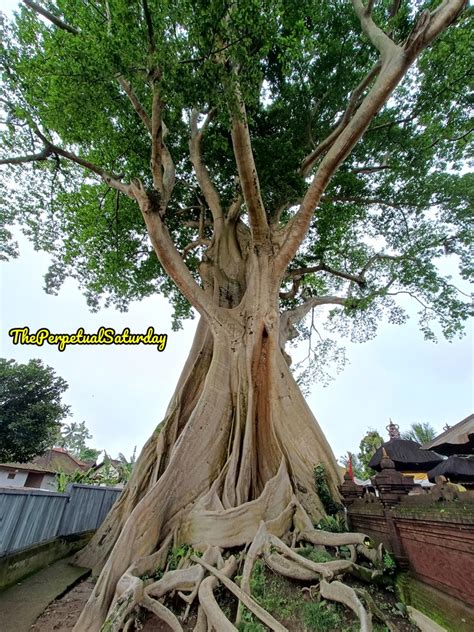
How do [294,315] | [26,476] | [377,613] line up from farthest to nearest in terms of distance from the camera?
[26,476], [294,315], [377,613]

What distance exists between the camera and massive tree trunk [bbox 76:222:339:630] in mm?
3424

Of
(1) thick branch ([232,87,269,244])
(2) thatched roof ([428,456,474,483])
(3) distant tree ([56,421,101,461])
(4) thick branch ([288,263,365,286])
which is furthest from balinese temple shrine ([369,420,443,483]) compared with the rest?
(3) distant tree ([56,421,101,461])

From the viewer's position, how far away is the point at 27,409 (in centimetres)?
1387

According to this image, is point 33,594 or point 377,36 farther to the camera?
point 377,36

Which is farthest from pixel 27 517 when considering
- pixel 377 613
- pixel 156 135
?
pixel 156 135

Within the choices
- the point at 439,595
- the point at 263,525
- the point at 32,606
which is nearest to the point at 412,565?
the point at 439,595

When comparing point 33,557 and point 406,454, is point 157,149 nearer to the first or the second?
point 33,557

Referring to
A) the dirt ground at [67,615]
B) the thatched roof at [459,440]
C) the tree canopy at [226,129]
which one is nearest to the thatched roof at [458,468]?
the thatched roof at [459,440]

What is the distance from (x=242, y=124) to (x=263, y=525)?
4.92m

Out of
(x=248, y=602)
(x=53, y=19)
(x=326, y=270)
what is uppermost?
(x=53, y=19)

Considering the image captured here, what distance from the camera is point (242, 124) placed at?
13.7 feet

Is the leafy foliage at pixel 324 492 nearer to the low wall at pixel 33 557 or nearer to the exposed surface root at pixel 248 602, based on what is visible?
the exposed surface root at pixel 248 602

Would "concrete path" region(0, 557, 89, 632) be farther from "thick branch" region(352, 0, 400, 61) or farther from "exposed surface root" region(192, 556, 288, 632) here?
"thick branch" region(352, 0, 400, 61)

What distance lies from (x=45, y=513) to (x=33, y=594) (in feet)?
4.37
